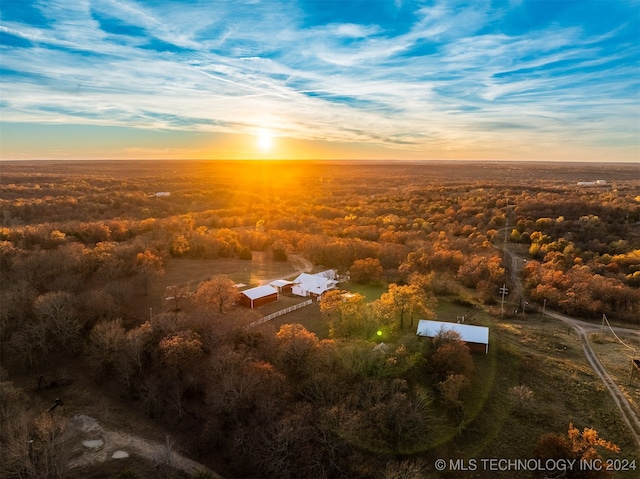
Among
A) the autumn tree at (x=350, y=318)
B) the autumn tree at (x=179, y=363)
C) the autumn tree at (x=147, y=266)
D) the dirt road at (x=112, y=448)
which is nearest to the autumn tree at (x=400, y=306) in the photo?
the autumn tree at (x=350, y=318)

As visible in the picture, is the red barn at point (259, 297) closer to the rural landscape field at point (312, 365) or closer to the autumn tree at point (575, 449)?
the rural landscape field at point (312, 365)

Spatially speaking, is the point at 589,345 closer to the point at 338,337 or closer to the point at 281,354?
the point at 338,337

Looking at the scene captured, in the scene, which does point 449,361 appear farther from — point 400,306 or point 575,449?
point 575,449

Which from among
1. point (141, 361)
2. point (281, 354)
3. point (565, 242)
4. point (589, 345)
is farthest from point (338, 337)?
point (565, 242)

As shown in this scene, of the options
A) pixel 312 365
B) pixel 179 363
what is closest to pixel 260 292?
pixel 179 363

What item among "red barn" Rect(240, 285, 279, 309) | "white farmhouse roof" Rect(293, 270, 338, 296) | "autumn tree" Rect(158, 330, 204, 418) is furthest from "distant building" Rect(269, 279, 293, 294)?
"autumn tree" Rect(158, 330, 204, 418)

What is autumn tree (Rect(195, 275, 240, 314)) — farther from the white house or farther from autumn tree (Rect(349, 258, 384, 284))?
autumn tree (Rect(349, 258, 384, 284))
